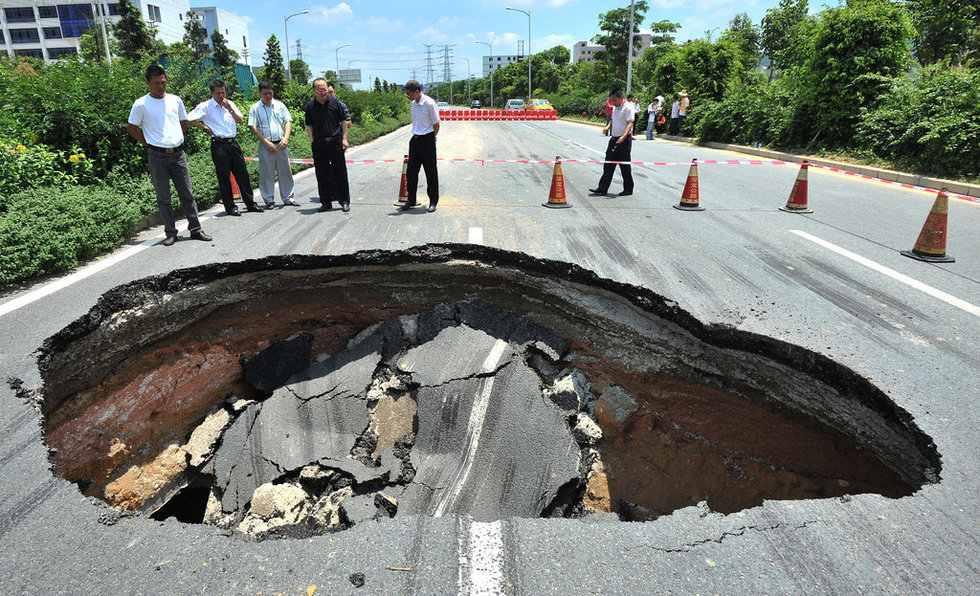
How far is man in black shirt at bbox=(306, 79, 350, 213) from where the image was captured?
270 inches

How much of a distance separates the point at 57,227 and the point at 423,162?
157 inches

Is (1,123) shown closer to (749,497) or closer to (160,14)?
(749,497)

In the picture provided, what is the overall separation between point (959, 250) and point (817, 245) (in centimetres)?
150

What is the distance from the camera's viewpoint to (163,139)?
5.23 m

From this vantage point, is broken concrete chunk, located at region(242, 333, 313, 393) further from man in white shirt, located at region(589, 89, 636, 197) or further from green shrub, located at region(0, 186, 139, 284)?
man in white shirt, located at region(589, 89, 636, 197)

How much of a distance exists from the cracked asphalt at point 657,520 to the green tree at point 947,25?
33.5ft

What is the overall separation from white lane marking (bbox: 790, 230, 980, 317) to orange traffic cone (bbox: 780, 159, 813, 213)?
1.56 metres

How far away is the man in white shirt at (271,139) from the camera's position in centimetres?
712

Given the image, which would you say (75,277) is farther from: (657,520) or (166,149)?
(657,520)

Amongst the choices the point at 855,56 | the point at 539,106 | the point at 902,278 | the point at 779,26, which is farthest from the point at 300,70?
the point at 902,278

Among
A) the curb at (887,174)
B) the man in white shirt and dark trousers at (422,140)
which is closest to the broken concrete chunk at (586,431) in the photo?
the man in white shirt and dark trousers at (422,140)

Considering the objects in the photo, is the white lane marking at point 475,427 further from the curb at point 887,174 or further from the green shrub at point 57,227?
the curb at point 887,174

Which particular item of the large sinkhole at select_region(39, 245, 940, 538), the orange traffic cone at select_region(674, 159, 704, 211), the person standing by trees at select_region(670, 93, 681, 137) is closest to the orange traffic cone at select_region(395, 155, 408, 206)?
the large sinkhole at select_region(39, 245, 940, 538)

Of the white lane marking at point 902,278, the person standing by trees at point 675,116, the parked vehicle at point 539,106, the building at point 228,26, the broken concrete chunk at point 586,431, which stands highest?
the building at point 228,26
